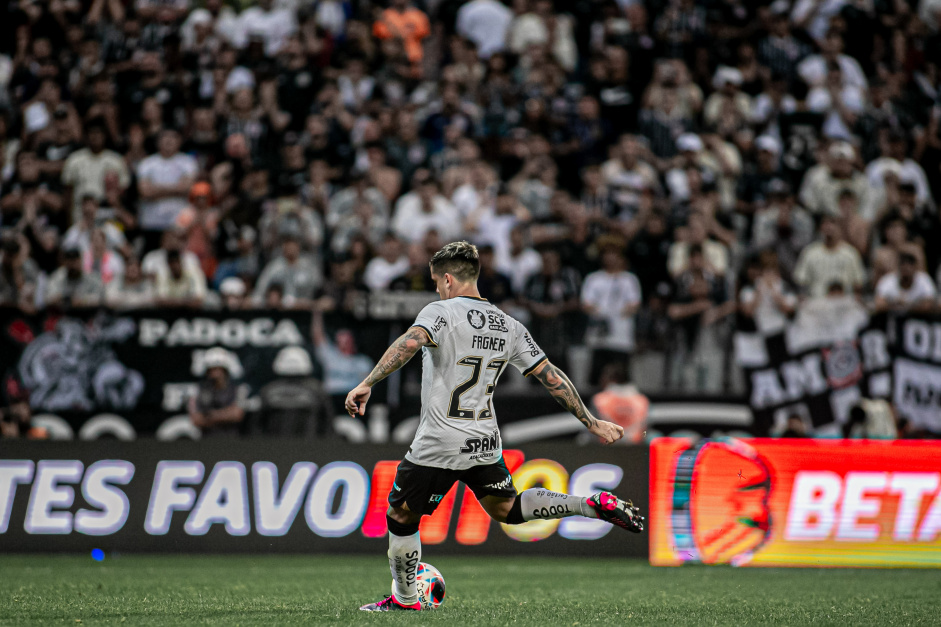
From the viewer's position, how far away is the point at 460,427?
6.71 meters

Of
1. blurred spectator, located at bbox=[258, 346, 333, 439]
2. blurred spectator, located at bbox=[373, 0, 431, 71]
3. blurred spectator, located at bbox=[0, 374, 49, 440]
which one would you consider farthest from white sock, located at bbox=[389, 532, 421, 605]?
blurred spectator, located at bbox=[373, 0, 431, 71]

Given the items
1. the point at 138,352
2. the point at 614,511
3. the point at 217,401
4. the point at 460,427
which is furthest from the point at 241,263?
the point at 614,511

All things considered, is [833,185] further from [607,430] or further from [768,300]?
[607,430]

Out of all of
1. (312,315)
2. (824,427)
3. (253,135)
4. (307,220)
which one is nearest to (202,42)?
(253,135)

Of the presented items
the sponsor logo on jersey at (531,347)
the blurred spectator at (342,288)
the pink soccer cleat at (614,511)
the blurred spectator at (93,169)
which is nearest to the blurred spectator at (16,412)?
the blurred spectator at (342,288)

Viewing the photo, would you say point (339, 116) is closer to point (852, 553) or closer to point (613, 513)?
point (852, 553)

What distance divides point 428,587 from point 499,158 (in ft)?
31.9

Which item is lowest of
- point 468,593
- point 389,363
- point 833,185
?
point 468,593

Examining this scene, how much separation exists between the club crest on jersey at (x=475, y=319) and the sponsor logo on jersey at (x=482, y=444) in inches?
26.4

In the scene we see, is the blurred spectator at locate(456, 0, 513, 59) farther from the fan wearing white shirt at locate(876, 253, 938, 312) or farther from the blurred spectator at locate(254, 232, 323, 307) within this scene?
the fan wearing white shirt at locate(876, 253, 938, 312)

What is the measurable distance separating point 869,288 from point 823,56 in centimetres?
504

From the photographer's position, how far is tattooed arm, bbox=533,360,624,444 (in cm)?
687

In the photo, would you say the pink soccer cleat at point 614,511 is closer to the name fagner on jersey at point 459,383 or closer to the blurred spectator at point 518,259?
the name fagner on jersey at point 459,383

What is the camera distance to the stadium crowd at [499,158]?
532 inches
